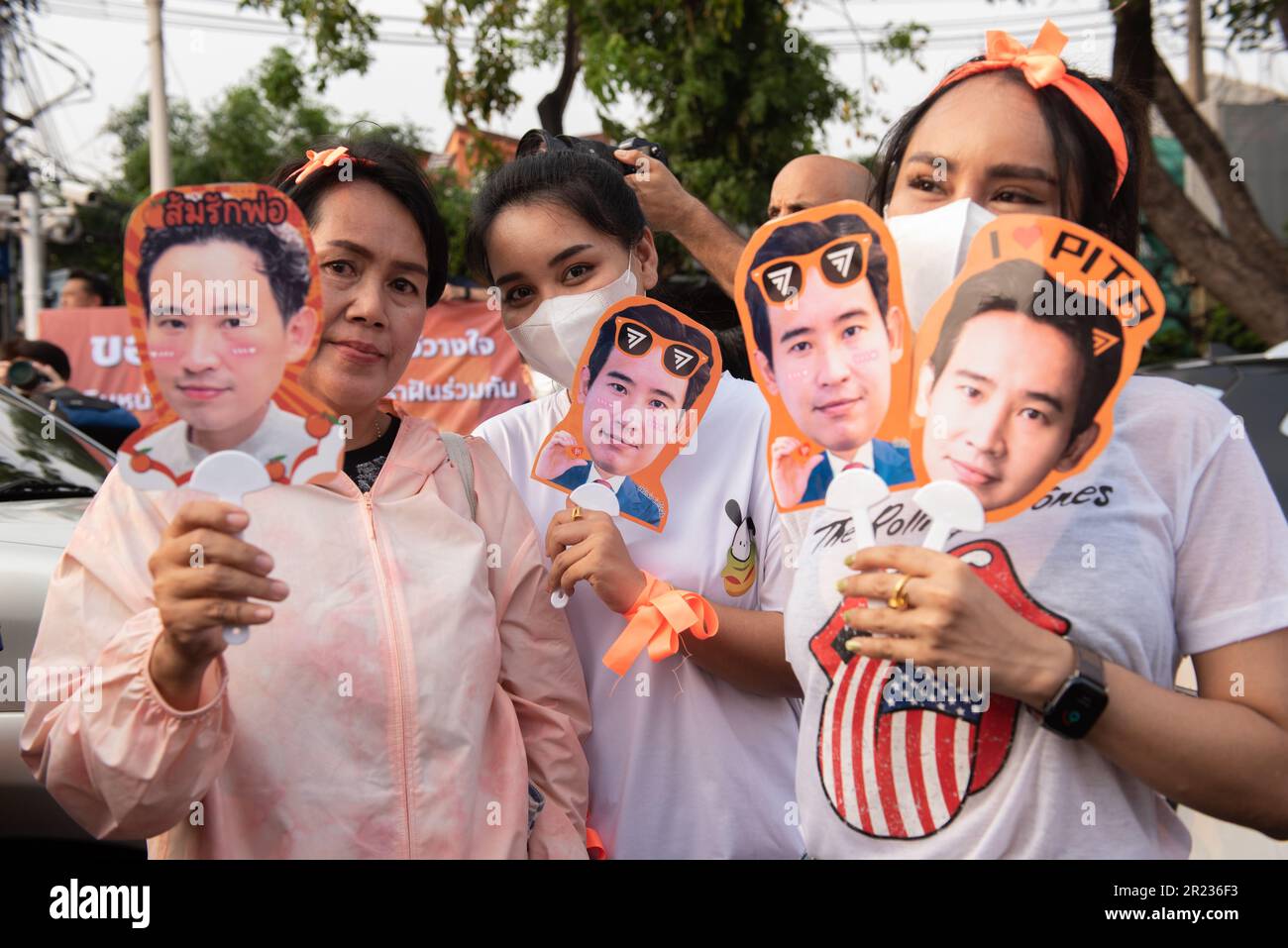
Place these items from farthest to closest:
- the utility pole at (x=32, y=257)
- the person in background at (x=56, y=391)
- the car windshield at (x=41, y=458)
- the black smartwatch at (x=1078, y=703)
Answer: the utility pole at (x=32, y=257), the person in background at (x=56, y=391), the car windshield at (x=41, y=458), the black smartwatch at (x=1078, y=703)

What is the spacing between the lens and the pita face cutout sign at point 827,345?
133 centimetres

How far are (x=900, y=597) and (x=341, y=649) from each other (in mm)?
721

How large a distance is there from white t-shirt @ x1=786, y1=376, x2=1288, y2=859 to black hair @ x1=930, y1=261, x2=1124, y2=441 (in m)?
0.08

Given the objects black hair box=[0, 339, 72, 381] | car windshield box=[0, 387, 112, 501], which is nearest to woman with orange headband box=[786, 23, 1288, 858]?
car windshield box=[0, 387, 112, 501]

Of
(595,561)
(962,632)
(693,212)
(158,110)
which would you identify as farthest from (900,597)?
(158,110)

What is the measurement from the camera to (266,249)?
56.2 inches

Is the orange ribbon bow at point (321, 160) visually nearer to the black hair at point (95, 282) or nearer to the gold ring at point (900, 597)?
the gold ring at point (900, 597)

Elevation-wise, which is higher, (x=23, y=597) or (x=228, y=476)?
(x=228, y=476)

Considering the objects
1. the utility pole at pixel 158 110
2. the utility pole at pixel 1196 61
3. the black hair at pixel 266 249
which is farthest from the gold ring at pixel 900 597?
the utility pole at pixel 1196 61

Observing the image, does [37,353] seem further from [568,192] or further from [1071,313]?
[1071,313]

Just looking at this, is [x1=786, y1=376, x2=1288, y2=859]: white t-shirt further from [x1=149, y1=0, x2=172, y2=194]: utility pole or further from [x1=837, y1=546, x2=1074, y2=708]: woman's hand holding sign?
[x1=149, y1=0, x2=172, y2=194]: utility pole

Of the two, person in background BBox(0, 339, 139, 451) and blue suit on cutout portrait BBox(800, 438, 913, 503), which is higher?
person in background BBox(0, 339, 139, 451)

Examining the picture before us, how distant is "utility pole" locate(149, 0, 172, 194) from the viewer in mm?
8641

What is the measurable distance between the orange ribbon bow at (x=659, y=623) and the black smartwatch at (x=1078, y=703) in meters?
0.57
